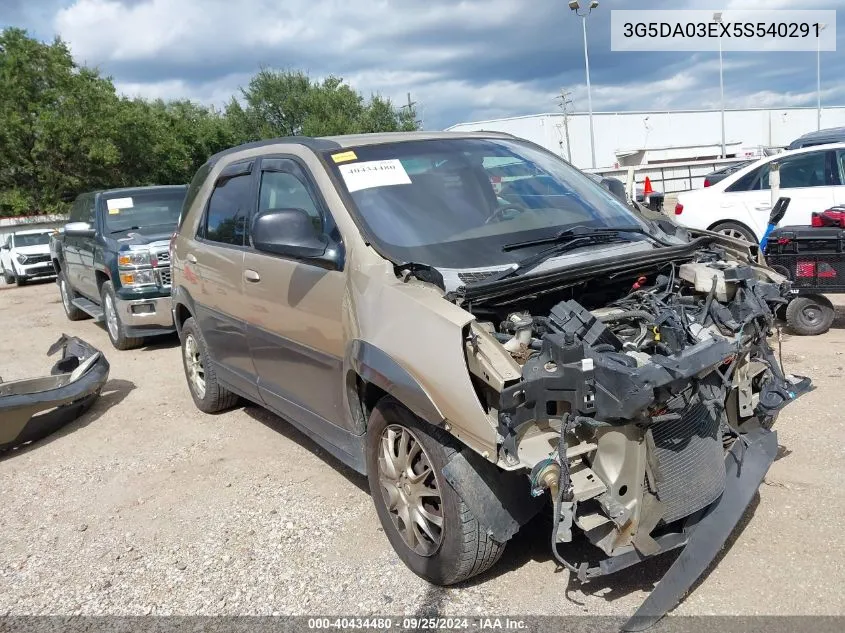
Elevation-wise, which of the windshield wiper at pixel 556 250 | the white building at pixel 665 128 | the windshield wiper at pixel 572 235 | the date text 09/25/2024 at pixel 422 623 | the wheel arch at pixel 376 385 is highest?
the white building at pixel 665 128

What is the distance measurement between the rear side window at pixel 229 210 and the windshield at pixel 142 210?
4.49 meters

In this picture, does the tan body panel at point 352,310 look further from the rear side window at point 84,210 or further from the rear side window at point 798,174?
the rear side window at point 798,174

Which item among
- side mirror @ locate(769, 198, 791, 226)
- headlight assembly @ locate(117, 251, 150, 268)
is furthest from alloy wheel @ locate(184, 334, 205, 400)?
side mirror @ locate(769, 198, 791, 226)

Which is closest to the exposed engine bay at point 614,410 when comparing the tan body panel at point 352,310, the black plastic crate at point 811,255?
the tan body panel at point 352,310

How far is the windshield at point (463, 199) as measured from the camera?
3416mm

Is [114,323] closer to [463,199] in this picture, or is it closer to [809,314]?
[463,199]

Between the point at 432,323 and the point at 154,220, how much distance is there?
7601mm

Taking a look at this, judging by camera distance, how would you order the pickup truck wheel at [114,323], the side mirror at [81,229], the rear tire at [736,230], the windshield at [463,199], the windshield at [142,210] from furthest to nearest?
the rear tire at [736,230] < the windshield at [142,210] < the side mirror at [81,229] < the pickup truck wheel at [114,323] < the windshield at [463,199]

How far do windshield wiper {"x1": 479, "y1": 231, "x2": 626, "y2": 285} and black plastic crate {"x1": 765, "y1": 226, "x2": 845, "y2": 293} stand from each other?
150 inches

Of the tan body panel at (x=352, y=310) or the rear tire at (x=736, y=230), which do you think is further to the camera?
the rear tire at (x=736, y=230)

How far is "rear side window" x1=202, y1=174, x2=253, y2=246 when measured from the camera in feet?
15.0

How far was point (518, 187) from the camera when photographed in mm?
4129

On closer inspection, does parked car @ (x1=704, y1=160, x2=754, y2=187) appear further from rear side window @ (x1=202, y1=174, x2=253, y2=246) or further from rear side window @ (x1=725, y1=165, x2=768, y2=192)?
rear side window @ (x1=202, y1=174, x2=253, y2=246)

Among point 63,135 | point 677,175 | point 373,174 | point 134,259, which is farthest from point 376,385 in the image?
point 63,135
